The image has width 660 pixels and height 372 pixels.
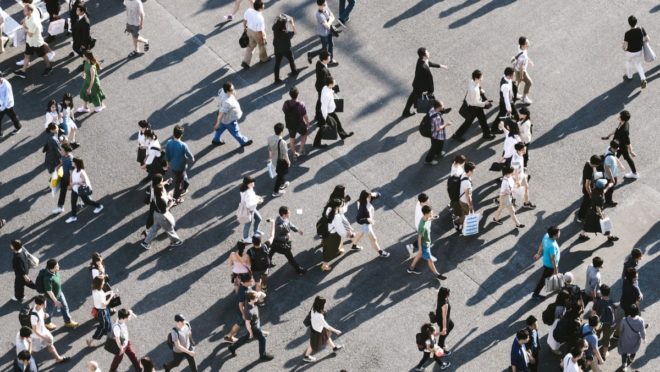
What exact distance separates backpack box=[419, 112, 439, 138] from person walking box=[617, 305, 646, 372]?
5976 millimetres

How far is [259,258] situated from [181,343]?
2.28 meters

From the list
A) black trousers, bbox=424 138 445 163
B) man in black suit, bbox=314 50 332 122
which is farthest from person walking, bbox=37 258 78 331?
black trousers, bbox=424 138 445 163

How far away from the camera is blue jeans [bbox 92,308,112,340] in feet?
69.4

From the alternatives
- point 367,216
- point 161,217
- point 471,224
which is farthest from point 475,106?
point 161,217

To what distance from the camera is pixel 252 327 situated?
20547 mm

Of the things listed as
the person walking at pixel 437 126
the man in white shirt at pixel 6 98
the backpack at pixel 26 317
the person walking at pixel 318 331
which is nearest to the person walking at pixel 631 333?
the person walking at pixel 318 331

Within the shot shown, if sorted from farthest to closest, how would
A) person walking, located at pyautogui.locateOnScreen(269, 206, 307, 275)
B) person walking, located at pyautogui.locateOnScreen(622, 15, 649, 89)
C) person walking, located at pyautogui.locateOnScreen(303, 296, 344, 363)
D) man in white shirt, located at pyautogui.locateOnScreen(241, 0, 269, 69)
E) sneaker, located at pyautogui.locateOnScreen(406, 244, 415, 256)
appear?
man in white shirt, located at pyautogui.locateOnScreen(241, 0, 269, 69) < person walking, located at pyautogui.locateOnScreen(622, 15, 649, 89) < sneaker, located at pyautogui.locateOnScreen(406, 244, 415, 256) < person walking, located at pyautogui.locateOnScreen(269, 206, 307, 275) < person walking, located at pyautogui.locateOnScreen(303, 296, 344, 363)

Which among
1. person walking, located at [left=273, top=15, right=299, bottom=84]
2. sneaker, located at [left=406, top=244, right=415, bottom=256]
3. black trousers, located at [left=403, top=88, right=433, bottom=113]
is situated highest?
person walking, located at [left=273, top=15, right=299, bottom=84]

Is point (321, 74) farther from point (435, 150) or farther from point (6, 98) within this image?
point (6, 98)

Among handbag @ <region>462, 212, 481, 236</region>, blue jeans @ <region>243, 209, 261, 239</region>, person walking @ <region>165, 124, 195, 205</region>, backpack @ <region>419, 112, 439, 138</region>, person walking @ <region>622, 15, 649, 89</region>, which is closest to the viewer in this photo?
handbag @ <region>462, 212, 481, 236</region>

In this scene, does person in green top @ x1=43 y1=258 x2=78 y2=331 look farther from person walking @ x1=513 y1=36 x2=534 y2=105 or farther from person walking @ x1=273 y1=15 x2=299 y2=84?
person walking @ x1=513 y1=36 x2=534 y2=105

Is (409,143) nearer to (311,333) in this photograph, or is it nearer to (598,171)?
(598,171)

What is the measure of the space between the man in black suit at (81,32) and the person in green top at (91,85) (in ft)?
3.53

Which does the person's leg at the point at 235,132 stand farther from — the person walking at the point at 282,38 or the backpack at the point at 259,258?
the backpack at the point at 259,258
